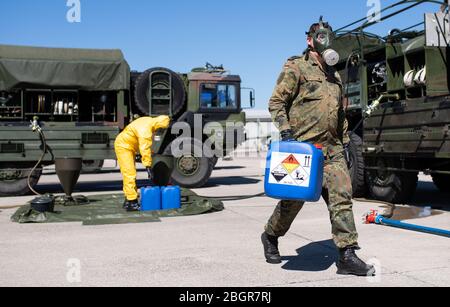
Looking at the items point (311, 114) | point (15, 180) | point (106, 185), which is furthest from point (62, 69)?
point (311, 114)

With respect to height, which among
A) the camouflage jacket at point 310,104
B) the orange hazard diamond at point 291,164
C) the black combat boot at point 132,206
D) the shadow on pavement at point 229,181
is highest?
the camouflage jacket at point 310,104

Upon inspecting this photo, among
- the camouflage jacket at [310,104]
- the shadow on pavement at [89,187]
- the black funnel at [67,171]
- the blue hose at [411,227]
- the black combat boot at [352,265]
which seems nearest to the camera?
the black combat boot at [352,265]

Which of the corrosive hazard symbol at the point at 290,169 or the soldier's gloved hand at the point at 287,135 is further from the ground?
the soldier's gloved hand at the point at 287,135

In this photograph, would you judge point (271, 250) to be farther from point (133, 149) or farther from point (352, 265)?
point (133, 149)

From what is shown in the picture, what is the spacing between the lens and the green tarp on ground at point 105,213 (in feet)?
22.1

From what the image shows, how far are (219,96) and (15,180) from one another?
5134 mm

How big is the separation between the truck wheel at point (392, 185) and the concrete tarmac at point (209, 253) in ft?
1.72

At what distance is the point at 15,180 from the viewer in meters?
10.5

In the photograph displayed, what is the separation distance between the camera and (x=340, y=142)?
4148mm

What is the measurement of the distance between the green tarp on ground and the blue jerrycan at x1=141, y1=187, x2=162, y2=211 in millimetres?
243

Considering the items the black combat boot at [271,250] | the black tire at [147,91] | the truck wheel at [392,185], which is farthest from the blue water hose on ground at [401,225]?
the black tire at [147,91]

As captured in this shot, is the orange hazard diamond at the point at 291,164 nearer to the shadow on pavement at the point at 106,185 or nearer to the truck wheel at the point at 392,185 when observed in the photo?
the truck wheel at the point at 392,185
